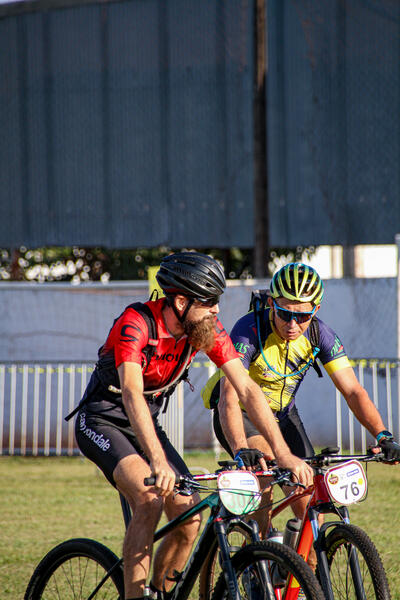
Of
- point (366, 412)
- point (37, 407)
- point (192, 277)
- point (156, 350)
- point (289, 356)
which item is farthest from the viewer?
point (37, 407)

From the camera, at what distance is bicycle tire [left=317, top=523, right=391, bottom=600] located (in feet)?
12.7

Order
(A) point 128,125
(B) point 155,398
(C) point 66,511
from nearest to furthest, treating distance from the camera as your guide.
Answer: (B) point 155,398 → (C) point 66,511 → (A) point 128,125

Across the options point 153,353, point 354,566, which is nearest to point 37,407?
point 153,353

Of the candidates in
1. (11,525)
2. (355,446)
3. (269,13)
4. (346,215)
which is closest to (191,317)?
(11,525)

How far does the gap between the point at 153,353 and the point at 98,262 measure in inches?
904

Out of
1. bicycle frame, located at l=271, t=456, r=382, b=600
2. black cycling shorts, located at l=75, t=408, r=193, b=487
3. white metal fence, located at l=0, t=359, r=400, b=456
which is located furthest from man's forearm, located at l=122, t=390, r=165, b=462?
white metal fence, located at l=0, t=359, r=400, b=456

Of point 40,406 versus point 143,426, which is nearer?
point 143,426

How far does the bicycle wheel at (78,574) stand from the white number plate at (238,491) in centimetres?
81

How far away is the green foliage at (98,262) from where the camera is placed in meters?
26.3

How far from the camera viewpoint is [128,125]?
54.3 feet

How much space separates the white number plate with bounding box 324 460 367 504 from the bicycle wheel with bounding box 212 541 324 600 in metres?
0.51

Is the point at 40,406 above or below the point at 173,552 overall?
below

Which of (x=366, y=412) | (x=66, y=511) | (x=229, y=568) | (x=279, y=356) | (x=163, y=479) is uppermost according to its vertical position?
(x=279, y=356)

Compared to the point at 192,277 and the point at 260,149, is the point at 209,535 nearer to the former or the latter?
the point at 192,277
